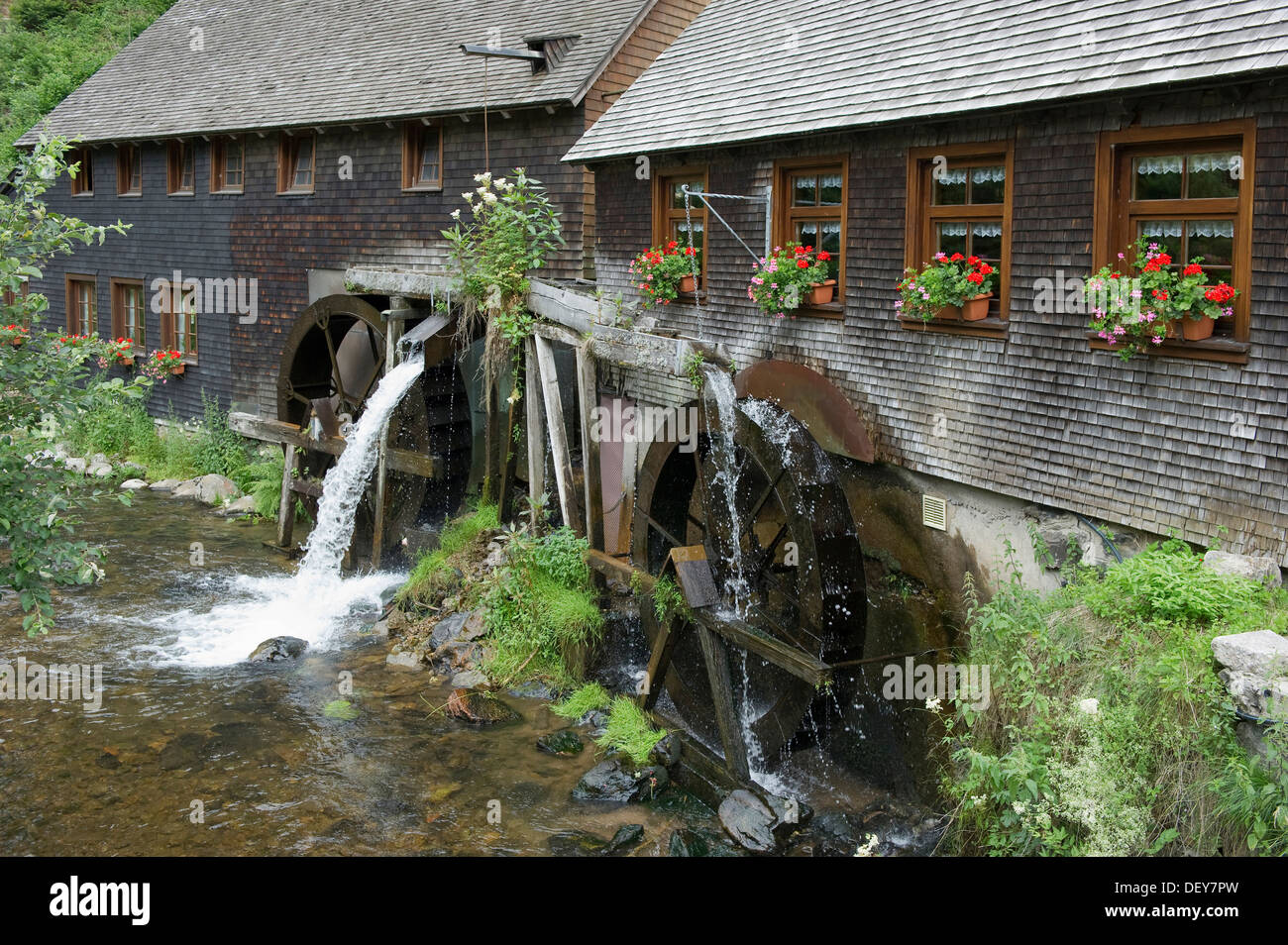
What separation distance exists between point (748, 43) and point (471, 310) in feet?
11.4

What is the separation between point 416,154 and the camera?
13.5 m

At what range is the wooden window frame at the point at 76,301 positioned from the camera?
18.9 metres

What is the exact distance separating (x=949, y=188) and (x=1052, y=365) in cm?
156

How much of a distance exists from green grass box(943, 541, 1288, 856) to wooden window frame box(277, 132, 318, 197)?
11392mm

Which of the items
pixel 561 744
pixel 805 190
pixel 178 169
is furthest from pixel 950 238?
pixel 178 169

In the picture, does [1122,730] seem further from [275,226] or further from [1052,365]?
[275,226]

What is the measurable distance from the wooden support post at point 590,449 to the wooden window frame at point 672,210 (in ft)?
4.97

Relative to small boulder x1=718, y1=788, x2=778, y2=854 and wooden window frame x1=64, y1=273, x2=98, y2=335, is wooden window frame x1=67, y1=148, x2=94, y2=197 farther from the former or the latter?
small boulder x1=718, y1=788, x2=778, y2=854

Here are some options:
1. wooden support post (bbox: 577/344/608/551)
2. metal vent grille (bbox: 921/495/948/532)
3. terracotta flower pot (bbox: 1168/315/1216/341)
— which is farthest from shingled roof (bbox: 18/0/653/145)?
terracotta flower pot (bbox: 1168/315/1216/341)

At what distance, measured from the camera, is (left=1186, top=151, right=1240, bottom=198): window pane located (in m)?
6.01

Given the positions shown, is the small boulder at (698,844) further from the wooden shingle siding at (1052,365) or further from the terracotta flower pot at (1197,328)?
A: the terracotta flower pot at (1197,328)

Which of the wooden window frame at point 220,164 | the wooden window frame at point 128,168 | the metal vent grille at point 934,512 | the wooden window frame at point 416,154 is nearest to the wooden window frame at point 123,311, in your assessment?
the wooden window frame at point 128,168
